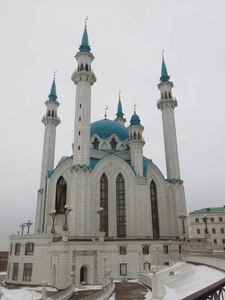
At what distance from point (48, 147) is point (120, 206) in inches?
718

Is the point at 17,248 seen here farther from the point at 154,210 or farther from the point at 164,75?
the point at 164,75

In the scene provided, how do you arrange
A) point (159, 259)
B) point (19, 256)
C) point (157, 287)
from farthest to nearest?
point (19, 256) < point (159, 259) < point (157, 287)

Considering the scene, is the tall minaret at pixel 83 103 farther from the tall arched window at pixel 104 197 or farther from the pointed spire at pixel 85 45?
the tall arched window at pixel 104 197

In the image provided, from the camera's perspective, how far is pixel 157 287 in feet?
56.2

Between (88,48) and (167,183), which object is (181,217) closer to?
(167,183)

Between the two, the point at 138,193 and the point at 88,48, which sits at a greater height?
the point at 88,48

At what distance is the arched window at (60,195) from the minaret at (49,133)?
4.68 m

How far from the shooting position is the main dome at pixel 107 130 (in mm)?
51812

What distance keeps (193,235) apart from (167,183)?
26.2m

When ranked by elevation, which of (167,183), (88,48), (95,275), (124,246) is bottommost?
(95,275)

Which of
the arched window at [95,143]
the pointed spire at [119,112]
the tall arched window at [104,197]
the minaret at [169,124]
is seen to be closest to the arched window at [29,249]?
the tall arched window at [104,197]

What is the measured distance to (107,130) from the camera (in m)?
52.2

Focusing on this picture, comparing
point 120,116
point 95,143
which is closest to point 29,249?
point 95,143

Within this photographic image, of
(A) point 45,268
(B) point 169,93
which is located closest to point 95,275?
(A) point 45,268
